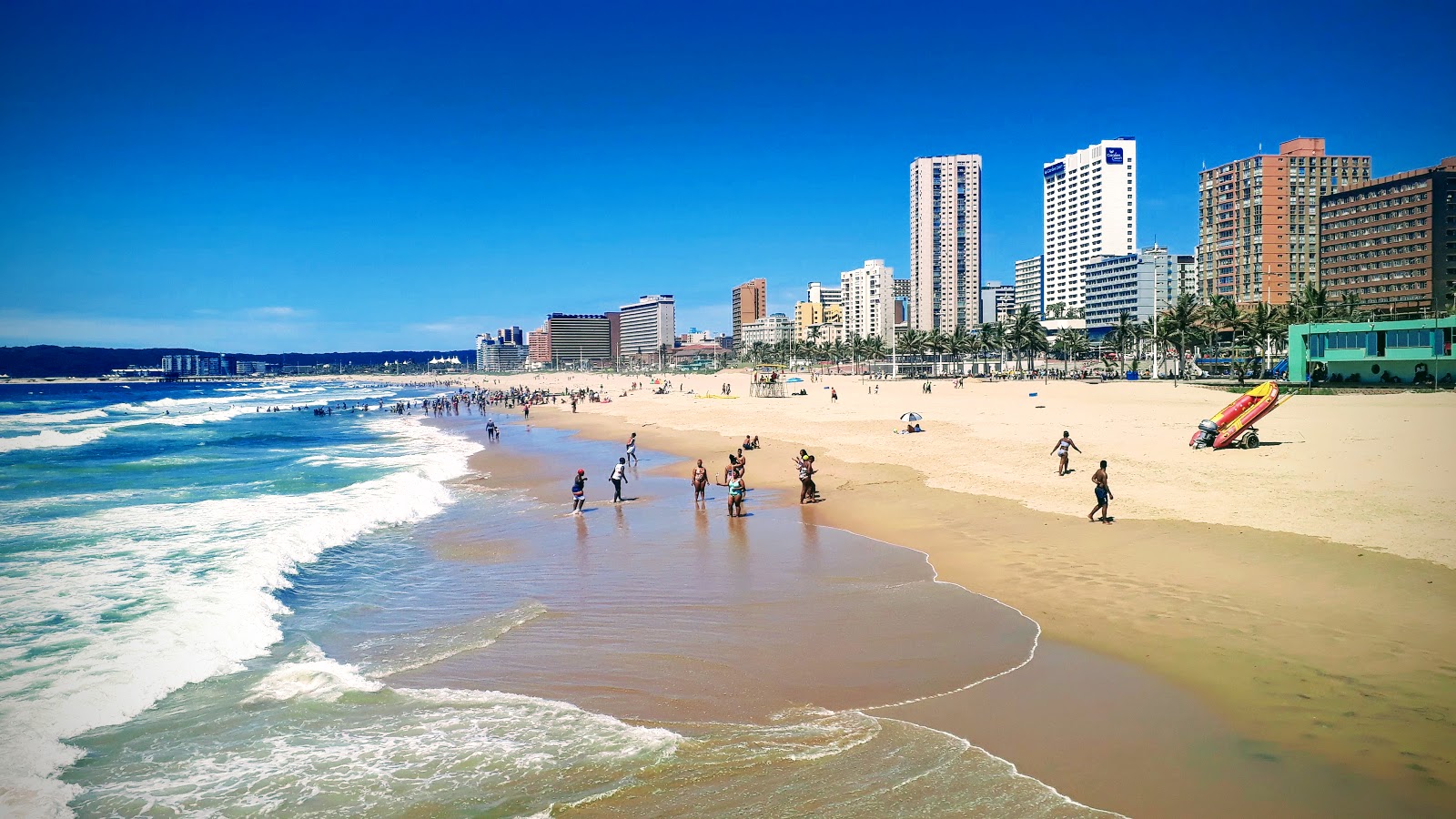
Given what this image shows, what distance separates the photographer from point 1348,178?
128 m

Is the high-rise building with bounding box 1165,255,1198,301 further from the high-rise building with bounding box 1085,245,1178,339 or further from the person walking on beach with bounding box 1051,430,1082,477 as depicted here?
the person walking on beach with bounding box 1051,430,1082,477

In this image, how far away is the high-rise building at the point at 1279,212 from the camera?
125375 millimetres

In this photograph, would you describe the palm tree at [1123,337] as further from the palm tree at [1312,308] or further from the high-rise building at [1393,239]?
the high-rise building at [1393,239]

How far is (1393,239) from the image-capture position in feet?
328

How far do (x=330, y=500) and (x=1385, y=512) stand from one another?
923 inches

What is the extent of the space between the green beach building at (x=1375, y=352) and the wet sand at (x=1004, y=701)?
4517 cm

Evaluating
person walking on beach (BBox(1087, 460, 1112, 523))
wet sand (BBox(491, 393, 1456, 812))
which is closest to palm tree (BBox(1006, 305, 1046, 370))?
wet sand (BBox(491, 393, 1456, 812))

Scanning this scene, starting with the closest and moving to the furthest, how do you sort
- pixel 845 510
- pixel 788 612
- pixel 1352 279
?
1. pixel 788 612
2. pixel 845 510
3. pixel 1352 279

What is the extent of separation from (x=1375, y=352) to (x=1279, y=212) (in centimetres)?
10093

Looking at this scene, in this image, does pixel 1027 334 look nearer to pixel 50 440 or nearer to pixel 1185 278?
pixel 1185 278

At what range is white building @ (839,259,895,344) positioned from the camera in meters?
176

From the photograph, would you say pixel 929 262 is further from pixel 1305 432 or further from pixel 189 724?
pixel 189 724

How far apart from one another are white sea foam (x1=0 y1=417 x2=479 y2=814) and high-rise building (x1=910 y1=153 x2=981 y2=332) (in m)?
160

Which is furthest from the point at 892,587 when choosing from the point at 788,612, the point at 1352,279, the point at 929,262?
the point at 929,262
